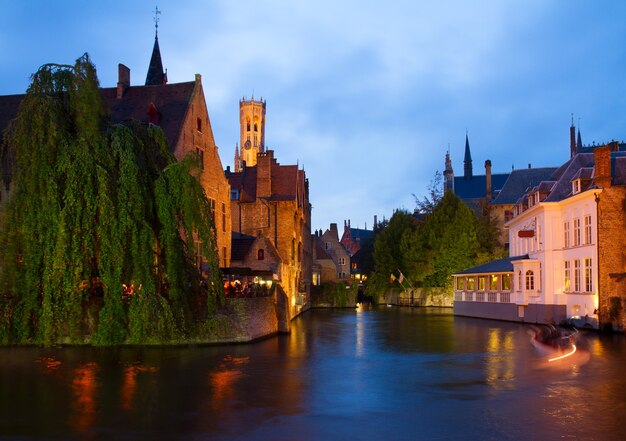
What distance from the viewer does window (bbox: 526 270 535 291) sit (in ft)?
120

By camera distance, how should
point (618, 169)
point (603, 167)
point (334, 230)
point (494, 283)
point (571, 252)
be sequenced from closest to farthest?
1. point (603, 167)
2. point (618, 169)
3. point (571, 252)
4. point (494, 283)
5. point (334, 230)

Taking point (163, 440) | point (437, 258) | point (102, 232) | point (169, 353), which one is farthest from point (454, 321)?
point (163, 440)

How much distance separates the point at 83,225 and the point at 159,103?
1432 cm

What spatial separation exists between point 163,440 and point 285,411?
9.97 feet

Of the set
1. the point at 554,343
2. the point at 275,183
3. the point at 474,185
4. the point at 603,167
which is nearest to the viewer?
the point at 554,343

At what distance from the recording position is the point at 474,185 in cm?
8338

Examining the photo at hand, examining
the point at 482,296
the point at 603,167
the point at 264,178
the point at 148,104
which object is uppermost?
the point at 148,104

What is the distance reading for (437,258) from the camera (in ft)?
188

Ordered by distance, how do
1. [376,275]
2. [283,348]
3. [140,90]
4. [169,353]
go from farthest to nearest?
1. [376,275]
2. [140,90]
3. [283,348]
4. [169,353]

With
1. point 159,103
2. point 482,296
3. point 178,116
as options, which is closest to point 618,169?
point 482,296

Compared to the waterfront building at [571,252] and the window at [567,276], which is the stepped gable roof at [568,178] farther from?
the window at [567,276]

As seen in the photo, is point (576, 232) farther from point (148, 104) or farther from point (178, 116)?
point (148, 104)

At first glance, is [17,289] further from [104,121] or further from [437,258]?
[437,258]

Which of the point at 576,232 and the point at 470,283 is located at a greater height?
the point at 576,232
